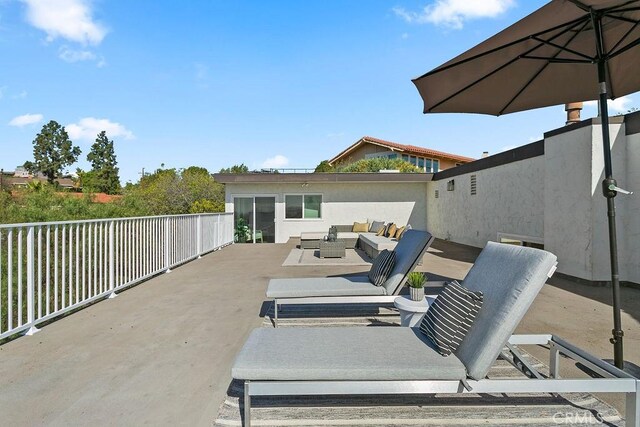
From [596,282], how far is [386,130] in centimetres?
2512

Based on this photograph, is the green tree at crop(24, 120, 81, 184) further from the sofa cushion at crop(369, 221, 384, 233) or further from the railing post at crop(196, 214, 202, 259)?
the sofa cushion at crop(369, 221, 384, 233)

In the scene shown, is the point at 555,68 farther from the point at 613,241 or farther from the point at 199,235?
the point at 199,235

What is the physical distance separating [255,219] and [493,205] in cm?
900

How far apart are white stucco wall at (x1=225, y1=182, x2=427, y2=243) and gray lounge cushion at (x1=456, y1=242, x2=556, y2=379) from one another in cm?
1269

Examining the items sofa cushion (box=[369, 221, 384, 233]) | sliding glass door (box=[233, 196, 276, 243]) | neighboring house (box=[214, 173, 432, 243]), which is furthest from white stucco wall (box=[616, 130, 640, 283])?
sliding glass door (box=[233, 196, 276, 243])

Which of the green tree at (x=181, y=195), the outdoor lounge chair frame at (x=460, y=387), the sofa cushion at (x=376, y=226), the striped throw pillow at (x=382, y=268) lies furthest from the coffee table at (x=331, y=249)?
the green tree at (x=181, y=195)

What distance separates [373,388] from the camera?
1846mm

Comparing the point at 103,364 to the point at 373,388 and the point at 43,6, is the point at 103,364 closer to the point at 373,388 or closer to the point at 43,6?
the point at 373,388

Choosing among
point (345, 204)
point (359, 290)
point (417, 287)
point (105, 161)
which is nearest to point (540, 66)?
point (417, 287)

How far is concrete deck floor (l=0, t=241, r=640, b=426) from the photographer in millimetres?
2205

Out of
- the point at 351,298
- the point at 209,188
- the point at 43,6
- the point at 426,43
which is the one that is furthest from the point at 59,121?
the point at 351,298

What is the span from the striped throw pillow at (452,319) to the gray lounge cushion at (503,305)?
0.16ft

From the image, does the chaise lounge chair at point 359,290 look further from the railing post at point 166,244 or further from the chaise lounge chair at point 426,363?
the railing post at point 166,244

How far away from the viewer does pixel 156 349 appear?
316 centimetres
